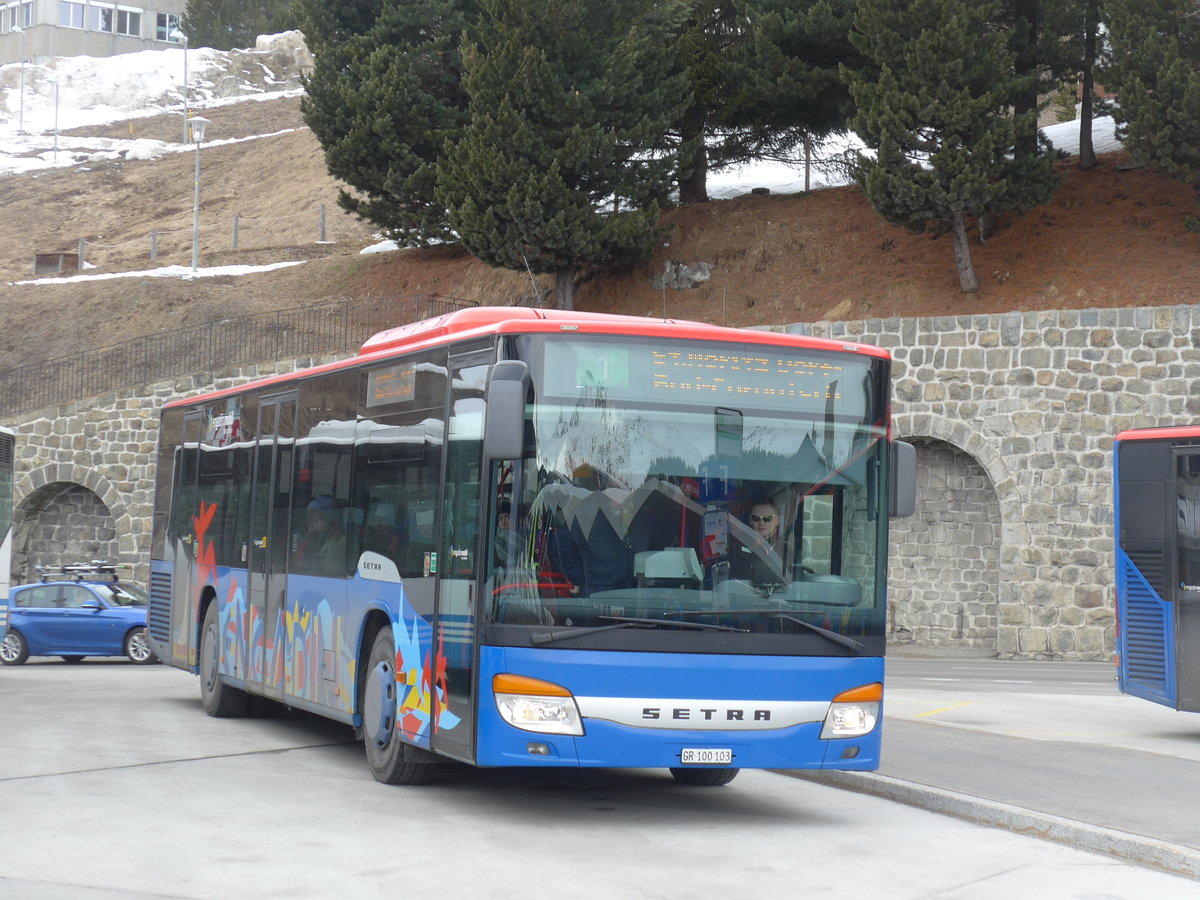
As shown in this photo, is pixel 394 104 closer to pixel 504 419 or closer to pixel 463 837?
pixel 504 419

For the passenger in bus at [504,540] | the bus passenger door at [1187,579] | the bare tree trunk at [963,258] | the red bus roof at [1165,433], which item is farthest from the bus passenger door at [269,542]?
the bare tree trunk at [963,258]

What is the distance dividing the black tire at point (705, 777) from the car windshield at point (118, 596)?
1503 centimetres

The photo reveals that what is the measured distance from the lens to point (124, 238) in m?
66.1

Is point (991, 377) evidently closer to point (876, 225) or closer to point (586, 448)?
point (876, 225)

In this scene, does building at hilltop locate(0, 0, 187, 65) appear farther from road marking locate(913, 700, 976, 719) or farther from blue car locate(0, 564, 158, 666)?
road marking locate(913, 700, 976, 719)

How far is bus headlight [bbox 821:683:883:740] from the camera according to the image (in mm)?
8656

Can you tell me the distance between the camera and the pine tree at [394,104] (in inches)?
1272

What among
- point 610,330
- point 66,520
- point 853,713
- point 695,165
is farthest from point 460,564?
point 695,165

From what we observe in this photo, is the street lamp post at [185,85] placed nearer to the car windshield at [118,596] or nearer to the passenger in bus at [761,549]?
the car windshield at [118,596]

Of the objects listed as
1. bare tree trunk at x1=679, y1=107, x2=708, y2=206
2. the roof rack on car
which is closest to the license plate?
the roof rack on car

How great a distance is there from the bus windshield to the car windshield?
16.8m

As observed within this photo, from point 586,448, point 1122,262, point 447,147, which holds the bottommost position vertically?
point 586,448

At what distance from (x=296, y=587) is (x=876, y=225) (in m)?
22.0

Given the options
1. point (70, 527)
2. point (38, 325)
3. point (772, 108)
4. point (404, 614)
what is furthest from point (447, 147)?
point (404, 614)
